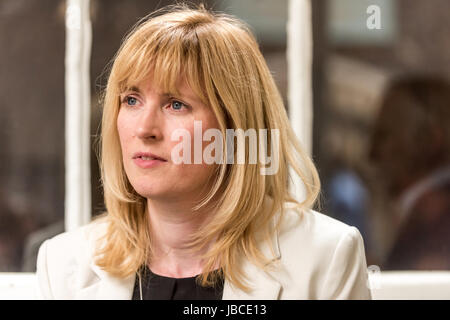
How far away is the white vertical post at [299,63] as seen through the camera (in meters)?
1.20

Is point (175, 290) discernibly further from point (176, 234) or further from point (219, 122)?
point (219, 122)

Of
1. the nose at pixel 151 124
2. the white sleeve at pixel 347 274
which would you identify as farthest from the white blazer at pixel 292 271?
the nose at pixel 151 124

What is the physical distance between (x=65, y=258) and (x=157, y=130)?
0.31 m

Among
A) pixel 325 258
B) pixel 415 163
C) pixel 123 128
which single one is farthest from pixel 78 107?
pixel 415 163

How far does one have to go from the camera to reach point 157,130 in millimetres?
992

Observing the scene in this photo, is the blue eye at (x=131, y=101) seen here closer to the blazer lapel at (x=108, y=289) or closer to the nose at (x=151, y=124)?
the nose at (x=151, y=124)

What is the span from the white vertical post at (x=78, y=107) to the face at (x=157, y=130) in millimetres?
221

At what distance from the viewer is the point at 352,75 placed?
1.23 meters

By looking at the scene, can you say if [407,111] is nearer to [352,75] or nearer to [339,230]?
[352,75]

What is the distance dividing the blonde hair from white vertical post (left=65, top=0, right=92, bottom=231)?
100 mm

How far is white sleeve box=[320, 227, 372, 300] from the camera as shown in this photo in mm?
1029
